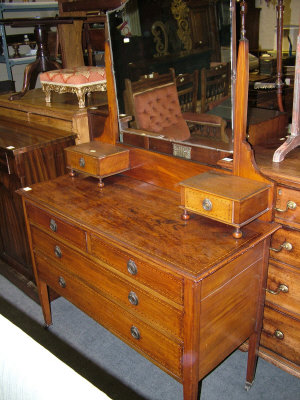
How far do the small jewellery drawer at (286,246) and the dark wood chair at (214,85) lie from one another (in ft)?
2.14

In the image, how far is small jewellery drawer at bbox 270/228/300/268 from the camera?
1857 millimetres

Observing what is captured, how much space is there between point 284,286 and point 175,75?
114 centimetres

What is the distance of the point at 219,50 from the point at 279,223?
79 cm

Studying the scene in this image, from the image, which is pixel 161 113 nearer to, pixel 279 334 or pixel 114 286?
pixel 114 286

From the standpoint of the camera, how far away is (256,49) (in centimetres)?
365

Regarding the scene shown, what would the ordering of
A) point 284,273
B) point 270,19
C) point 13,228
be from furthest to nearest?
point 270,19
point 13,228
point 284,273

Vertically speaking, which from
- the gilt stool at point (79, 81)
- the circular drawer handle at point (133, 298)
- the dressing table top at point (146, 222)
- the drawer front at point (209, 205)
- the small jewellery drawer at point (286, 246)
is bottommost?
the circular drawer handle at point (133, 298)

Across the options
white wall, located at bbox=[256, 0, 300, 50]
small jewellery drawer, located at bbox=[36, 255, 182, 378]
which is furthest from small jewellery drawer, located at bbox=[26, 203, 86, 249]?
white wall, located at bbox=[256, 0, 300, 50]

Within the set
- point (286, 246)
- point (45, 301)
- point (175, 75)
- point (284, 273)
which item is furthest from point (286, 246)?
point (45, 301)

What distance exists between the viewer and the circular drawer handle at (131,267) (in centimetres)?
173

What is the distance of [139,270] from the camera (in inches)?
67.7

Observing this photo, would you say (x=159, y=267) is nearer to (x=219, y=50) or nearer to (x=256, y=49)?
(x=219, y=50)

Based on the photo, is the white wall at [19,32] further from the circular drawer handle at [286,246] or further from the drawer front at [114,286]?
the circular drawer handle at [286,246]

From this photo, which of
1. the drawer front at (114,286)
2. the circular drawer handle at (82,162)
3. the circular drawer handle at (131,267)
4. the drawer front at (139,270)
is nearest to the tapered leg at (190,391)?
the drawer front at (114,286)
